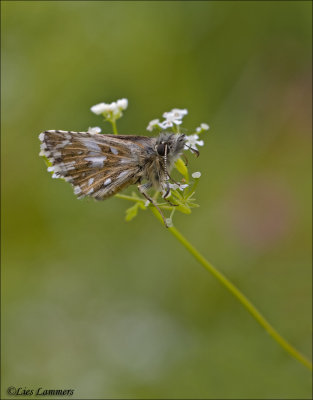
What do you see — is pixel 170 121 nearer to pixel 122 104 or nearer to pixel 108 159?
pixel 122 104

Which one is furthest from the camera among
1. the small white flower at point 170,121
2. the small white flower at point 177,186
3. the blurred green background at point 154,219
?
the blurred green background at point 154,219

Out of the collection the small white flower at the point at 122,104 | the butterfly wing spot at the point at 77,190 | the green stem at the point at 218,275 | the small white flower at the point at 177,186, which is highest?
the small white flower at the point at 122,104

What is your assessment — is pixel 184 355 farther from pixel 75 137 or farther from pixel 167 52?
pixel 167 52

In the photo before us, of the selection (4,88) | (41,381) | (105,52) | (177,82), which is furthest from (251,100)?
(41,381)

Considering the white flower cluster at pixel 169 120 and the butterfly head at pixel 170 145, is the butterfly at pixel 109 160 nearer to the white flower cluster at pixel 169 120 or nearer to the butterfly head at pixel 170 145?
the butterfly head at pixel 170 145

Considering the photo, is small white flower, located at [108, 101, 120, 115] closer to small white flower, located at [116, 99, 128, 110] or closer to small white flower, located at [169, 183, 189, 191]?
small white flower, located at [116, 99, 128, 110]

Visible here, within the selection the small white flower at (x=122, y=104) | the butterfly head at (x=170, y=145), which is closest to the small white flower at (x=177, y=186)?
the butterfly head at (x=170, y=145)

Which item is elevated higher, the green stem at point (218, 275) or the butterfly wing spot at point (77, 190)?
the butterfly wing spot at point (77, 190)

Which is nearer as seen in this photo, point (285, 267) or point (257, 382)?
point (257, 382)
